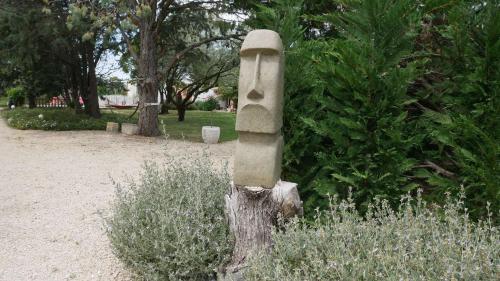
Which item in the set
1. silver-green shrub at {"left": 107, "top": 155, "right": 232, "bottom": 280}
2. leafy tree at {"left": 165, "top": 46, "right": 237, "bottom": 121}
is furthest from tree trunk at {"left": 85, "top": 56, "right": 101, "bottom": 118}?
silver-green shrub at {"left": 107, "top": 155, "right": 232, "bottom": 280}

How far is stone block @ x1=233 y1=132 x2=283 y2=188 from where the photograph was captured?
3074 millimetres

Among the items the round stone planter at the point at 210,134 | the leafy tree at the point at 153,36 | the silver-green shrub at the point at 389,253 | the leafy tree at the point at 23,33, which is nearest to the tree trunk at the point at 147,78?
the leafy tree at the point at 153,36

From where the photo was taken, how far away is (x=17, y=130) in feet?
49.1

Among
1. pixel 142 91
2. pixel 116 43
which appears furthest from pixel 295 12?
pixel 116 43

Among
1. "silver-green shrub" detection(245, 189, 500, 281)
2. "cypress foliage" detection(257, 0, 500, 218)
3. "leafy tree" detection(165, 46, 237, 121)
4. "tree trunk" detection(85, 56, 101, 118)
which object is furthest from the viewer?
"tree trunk" detection(85, 56, 101, 118)

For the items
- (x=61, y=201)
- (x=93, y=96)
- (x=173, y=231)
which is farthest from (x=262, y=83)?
(x=93, y=96)

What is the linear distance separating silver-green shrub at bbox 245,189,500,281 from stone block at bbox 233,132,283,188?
51 cm

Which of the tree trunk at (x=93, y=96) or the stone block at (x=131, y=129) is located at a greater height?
the tree trunk at (x=93, y=96)

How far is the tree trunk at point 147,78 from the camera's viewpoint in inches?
511

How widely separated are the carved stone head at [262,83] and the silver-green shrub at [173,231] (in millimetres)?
919

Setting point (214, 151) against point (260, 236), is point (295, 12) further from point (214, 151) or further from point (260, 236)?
point (214, 151)

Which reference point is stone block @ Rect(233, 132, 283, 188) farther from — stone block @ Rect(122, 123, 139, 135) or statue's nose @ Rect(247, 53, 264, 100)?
stone block @ Rect(122, 123, 139, 135)

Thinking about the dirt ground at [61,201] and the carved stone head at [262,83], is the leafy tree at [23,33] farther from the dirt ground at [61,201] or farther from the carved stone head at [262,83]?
the carved stone head at [262,83]

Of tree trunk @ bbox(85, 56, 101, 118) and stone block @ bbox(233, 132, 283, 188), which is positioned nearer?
stone block @ bbox(233, 132, 283, 188)
